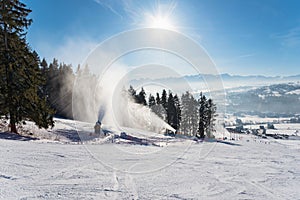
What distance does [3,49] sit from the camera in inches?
644

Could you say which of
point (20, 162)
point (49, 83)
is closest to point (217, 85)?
point (20, 162)

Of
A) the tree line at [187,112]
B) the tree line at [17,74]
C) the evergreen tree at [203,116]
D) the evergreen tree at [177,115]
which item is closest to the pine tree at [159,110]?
the tree line at [187,112]

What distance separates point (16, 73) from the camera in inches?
663

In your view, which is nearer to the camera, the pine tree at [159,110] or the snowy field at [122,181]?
the snowy field at [122,181]

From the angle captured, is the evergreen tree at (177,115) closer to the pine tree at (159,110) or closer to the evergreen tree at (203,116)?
the pine tree at (159,110)

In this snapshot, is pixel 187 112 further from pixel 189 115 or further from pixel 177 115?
pixel 177 115

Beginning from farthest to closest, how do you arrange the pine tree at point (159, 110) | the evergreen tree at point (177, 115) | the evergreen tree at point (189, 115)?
the evergreen tree at point (189, 115) → the evergreen tree at point (177, 115) → the pine tree at point (159, 110)

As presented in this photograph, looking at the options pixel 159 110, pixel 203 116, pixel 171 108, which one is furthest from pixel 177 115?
pixel 159 110

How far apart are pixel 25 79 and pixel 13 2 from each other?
19.3 feet

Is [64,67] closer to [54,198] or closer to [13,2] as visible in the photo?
[13,2]

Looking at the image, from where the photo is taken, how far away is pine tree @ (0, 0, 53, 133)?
53.7ft

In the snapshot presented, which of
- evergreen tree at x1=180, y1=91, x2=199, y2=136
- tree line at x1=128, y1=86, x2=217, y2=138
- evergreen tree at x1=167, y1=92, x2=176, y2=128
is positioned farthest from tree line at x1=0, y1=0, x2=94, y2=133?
evergreen tree at x1=180, y1=91, x2=199, y2=136

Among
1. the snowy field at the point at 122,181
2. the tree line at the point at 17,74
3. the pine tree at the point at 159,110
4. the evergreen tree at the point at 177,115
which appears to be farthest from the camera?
the evergreen tree at the point at 177,115

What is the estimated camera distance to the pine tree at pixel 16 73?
53.7 feet
